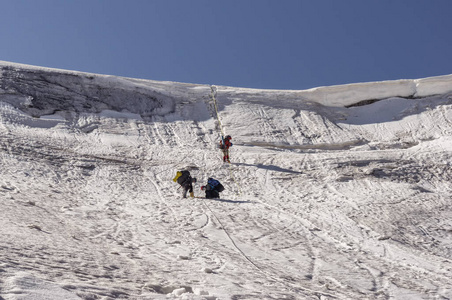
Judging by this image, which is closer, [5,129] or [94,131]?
[5,129]

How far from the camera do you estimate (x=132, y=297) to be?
2953 mm

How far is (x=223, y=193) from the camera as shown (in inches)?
431

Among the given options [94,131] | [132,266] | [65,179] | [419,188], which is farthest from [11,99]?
[419,188]

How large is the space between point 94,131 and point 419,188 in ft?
36.0

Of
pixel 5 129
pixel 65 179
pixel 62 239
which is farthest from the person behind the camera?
pixel 5 129

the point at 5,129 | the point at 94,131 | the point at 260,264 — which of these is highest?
the point at 94,131

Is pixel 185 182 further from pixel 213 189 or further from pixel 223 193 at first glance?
pixel 223 193

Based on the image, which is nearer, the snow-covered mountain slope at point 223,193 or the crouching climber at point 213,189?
the snow-covered mountain slope at point 223,193

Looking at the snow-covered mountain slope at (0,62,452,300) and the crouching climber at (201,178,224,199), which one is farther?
the crouching climber at (201,178,224,199)

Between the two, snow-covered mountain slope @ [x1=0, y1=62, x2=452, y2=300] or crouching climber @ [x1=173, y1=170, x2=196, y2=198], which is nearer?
snow-covered mountain slope @ [x1=0, y1=62, x2=452, y2=300]

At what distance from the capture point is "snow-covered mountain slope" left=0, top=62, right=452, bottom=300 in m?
4.18

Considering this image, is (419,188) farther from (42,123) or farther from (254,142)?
(42,123)

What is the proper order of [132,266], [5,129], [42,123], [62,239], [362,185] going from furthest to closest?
1. [42,123]
2. [5,129]
3. [362,185]
4. [62,239]
5. [132,266]

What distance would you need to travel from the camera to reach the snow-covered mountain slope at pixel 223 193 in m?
4.18
